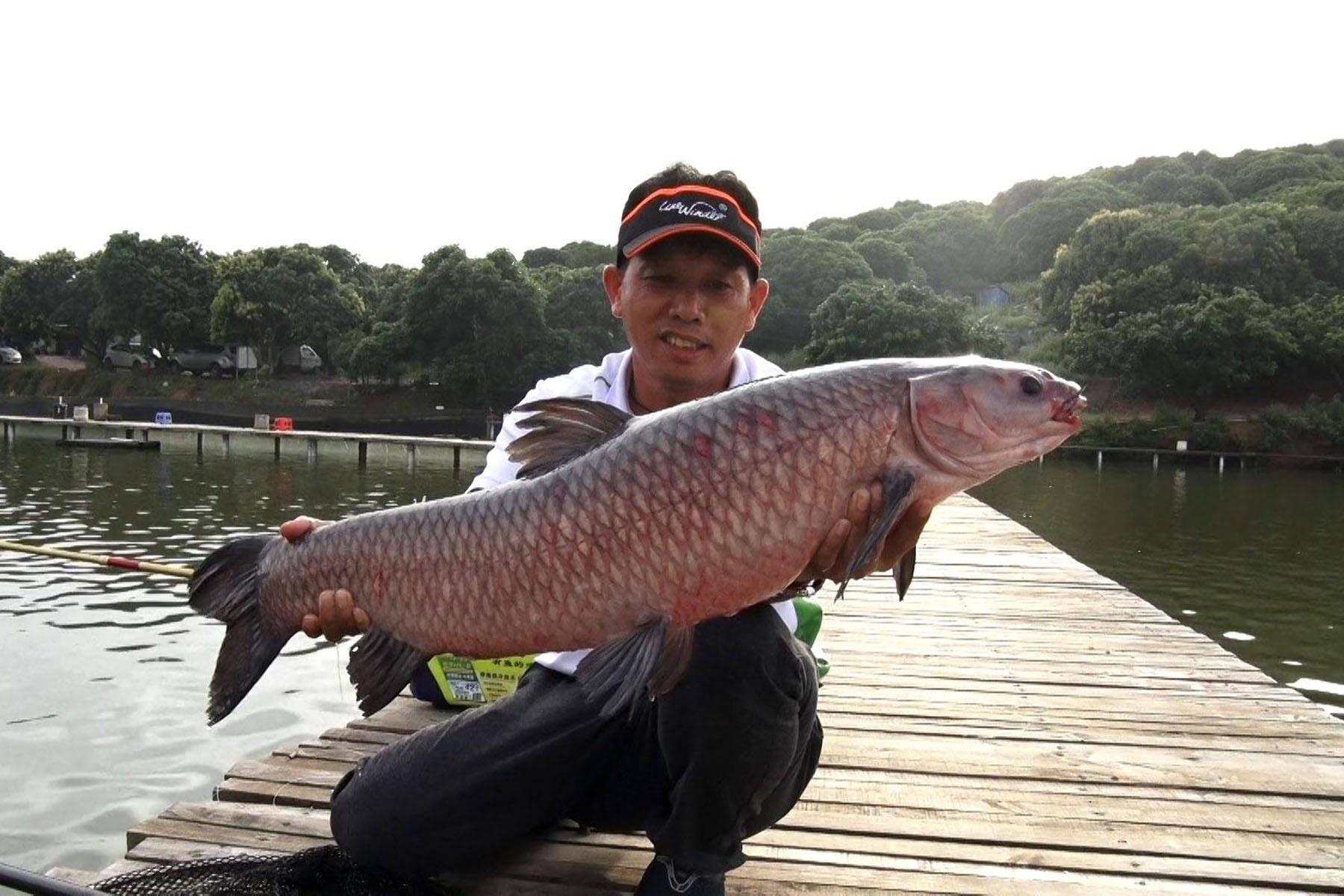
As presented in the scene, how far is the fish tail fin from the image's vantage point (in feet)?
9.02

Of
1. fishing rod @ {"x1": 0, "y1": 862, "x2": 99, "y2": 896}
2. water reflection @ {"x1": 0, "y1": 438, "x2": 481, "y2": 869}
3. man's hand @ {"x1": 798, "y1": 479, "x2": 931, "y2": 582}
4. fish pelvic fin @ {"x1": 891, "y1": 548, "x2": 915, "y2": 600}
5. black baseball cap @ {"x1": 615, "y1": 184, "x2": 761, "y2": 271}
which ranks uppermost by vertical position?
black baseball cap @ {"x1": 615, "y1": 184, "x2": 761, "y2": 271}

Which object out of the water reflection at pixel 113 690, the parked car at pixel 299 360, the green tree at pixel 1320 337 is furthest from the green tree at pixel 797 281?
the water reflection at pixel 113 690

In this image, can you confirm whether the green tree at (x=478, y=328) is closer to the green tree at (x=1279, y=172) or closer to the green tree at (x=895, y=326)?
the green tree at (x=895, y=326)

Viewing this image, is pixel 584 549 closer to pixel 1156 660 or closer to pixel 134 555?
pixel 1156 660

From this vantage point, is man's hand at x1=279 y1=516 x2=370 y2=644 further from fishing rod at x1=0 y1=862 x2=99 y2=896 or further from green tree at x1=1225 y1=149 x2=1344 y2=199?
green tree at x1=1225 y1=149 x2=1344 y2=199

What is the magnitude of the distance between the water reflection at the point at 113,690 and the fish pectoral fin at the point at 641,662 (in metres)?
4.76

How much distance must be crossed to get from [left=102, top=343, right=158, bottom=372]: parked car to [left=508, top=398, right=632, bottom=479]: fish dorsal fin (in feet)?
200

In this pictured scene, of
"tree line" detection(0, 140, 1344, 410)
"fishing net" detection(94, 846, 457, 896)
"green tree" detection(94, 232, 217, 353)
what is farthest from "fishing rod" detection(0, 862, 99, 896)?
Answer: "green tree" detection(94, 232, 217, 353)

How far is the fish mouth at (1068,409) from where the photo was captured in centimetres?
218

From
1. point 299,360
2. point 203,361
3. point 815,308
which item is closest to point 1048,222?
point 815,308

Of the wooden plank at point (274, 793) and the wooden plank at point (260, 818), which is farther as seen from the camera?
the wooden plank at point (274, 793)

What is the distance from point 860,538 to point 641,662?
55cm

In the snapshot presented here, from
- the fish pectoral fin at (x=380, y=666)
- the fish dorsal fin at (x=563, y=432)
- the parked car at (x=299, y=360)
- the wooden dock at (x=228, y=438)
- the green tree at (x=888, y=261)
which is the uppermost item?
the green tree at (x=888, y=261)

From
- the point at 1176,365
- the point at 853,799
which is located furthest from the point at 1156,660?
the point at 1176,365
